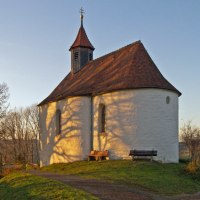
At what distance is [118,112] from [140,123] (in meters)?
1.76

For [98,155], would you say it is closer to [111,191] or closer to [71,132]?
[71,132]

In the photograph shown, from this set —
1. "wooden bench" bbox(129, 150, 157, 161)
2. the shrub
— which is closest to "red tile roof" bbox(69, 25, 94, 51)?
"wooden bench" bbox(129, 150, 157, 161)

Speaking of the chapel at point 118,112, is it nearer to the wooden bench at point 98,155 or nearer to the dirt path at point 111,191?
the wooden bench at point 98,155

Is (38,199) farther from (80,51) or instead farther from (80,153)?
(80,51)

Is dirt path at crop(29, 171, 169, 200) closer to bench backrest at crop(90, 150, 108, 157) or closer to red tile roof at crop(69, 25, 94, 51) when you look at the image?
bench backrest at crop(90, 150, 108, 157)

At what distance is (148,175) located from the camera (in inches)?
687

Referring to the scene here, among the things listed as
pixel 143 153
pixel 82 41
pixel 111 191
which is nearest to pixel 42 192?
pixel 111 191

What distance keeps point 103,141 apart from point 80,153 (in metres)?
2.32

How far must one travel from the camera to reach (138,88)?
76.5 ft

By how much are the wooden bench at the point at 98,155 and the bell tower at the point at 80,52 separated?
12.0 meters

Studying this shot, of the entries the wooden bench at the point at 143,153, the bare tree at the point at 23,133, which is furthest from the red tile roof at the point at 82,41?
the bare tree at the point at 23,133

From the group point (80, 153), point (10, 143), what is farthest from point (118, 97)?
point (10, 143)

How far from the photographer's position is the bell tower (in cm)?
3462

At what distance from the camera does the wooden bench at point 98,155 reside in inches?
937
